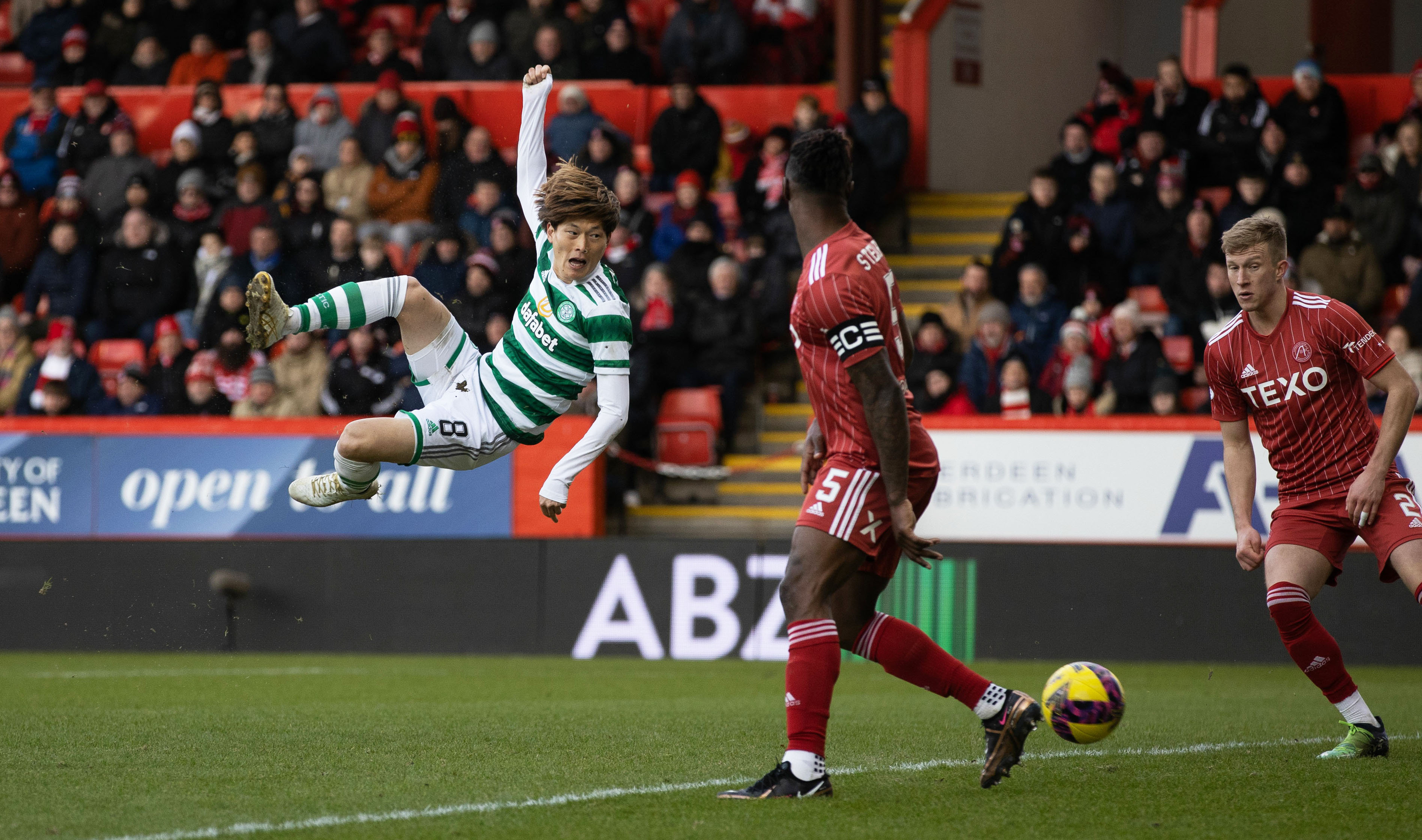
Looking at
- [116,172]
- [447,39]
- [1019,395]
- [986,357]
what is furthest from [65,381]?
[1019,395]

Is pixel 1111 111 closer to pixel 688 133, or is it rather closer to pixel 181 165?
pixel 688 133

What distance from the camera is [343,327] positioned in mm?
6863

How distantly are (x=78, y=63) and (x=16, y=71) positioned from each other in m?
1.67

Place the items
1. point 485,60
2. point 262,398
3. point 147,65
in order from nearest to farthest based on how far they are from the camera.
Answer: point 262,398 → point 485,60 → point 147,65

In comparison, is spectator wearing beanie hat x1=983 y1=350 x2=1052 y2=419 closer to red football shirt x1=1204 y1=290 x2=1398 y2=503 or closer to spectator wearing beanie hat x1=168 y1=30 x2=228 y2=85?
red football shirt x1=1204 y1=290 x2=1398 y2=503

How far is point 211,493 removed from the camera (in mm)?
13180

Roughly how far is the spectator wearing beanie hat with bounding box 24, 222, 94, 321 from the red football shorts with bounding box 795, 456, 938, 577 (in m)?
11.8

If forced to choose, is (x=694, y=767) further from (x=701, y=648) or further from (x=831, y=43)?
(x=831, y=43)

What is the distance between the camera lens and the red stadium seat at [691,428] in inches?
542

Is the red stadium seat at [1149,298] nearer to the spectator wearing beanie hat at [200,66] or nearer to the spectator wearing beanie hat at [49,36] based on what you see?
the spectator wearing beanie hat at [200,66]

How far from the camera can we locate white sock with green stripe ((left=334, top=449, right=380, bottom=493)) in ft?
21.9

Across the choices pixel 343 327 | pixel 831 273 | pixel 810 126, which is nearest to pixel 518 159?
pixel 343 327

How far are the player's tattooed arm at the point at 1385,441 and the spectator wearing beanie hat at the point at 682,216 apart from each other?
29.8ft

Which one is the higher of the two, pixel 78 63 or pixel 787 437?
pixel 78 63
